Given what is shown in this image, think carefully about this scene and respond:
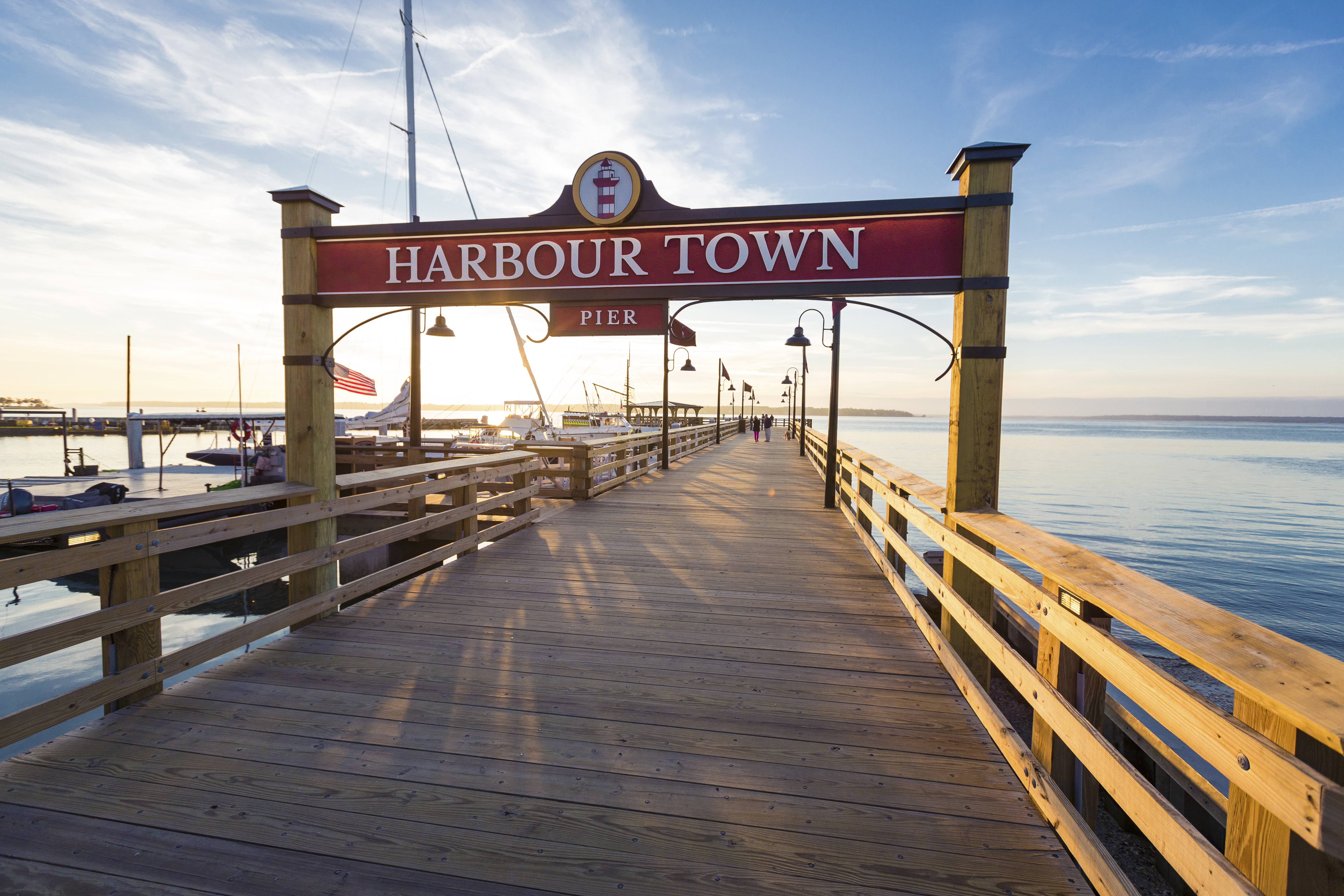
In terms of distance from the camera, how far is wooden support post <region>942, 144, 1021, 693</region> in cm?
339

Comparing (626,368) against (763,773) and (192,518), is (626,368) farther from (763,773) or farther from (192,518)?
(763,773)

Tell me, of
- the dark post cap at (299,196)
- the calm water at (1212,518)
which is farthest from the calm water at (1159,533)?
the dark post cap at (299,196)

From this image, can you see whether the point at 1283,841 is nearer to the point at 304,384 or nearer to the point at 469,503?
the point at 304,384

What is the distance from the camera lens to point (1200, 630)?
63.3 inches

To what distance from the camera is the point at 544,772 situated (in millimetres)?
2553

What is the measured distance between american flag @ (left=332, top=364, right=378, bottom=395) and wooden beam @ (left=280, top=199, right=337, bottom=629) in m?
14.2

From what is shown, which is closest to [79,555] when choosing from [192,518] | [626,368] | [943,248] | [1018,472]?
[943,248]

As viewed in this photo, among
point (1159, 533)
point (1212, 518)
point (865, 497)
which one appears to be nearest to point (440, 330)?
point (865, 497)

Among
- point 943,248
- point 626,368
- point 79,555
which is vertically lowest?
point 79,555

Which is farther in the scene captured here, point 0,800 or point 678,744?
point 678,744

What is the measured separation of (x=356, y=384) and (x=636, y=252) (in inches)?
692

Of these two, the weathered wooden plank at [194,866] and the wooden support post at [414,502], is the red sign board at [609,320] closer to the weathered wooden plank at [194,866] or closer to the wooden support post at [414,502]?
the wooden support post at [414,502]

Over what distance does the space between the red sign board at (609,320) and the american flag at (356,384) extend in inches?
585

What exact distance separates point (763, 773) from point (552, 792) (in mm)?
901
